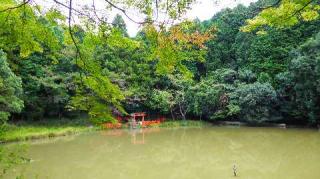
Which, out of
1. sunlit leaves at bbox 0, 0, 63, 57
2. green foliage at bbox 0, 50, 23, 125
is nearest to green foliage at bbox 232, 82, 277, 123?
green foliage at bbox 0, 50, 23, 125

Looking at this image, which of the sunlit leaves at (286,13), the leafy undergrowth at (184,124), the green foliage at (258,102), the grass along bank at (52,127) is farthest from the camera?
the leafy undergrowth at (184,124)

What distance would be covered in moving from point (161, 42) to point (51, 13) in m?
0.89

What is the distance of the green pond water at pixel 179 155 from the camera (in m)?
8.27

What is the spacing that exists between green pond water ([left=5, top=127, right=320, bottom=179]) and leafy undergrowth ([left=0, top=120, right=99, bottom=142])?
2.32 feet

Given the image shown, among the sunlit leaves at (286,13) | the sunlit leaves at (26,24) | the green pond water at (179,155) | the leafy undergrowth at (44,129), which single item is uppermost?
the sunlit leaves at (286,13)

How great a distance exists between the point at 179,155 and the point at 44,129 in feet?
23.3

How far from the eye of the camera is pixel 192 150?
11.2 meters

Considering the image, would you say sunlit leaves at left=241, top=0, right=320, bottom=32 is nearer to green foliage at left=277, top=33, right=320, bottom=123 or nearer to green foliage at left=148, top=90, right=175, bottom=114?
green foliage at left=277, top=33, right=320, bottom=123

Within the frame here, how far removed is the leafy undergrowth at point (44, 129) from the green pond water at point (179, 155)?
2.32 feet

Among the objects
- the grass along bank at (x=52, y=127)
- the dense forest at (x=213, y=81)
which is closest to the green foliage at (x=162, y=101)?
the dense forest at (x=213, y=81)

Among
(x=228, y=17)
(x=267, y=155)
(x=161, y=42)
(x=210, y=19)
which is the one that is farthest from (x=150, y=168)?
(x=210, y=19)

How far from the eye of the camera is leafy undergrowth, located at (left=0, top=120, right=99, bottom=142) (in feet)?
44.6

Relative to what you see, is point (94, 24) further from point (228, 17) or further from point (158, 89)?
point (228, 17)

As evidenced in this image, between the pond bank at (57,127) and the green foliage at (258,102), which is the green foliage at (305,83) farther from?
the pond bank at (57,127)
